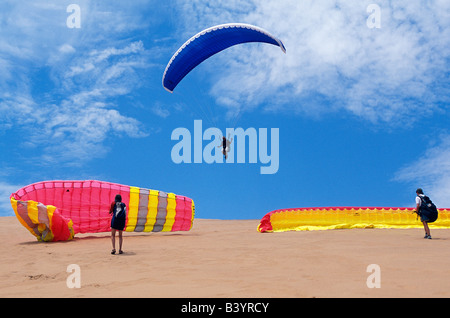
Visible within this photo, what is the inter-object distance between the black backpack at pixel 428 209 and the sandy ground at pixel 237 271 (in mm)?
1541

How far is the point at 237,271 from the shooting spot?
6848mm

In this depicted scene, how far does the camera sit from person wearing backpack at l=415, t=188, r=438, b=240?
12531 mm

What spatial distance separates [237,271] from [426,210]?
8.63 m

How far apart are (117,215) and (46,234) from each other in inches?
190

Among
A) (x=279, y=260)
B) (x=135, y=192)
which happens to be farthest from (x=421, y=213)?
(x=135, y=192)

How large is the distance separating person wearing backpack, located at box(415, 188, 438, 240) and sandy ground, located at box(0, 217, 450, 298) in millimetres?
1478

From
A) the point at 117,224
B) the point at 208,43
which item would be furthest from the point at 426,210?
the point at 208,43

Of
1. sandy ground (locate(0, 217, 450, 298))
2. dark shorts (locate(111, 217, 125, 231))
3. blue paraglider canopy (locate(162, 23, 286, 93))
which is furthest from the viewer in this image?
blue paraglider canopy (locate(162, 23, 286, 93))
